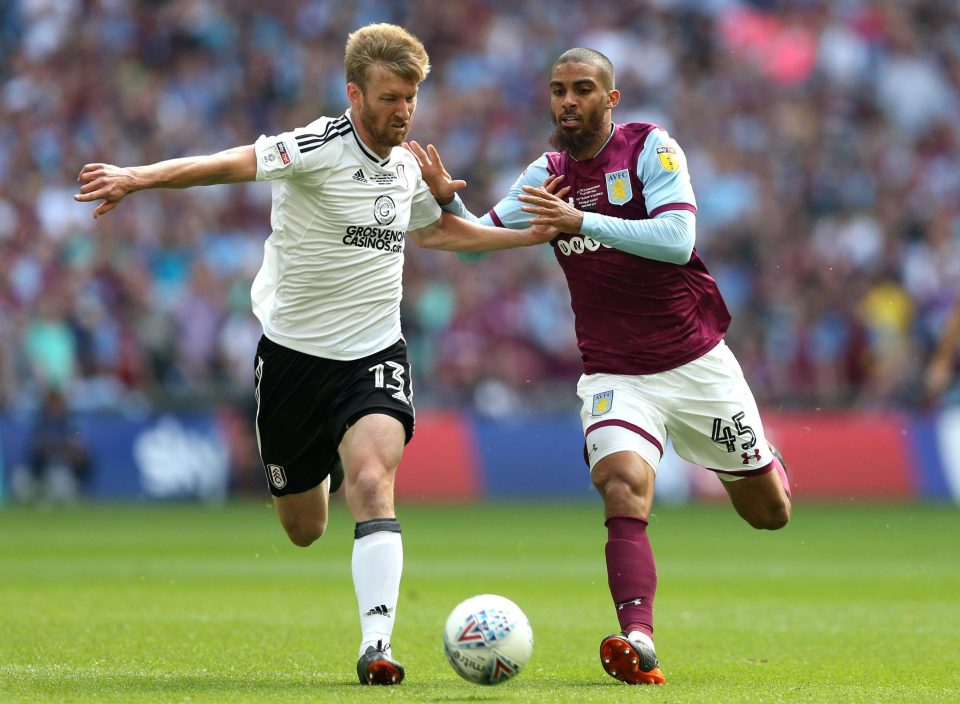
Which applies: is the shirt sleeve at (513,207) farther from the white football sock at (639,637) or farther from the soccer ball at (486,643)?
the soccer ball at (486,643)

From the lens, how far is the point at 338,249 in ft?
26.8

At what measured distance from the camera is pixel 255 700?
6.56 metres

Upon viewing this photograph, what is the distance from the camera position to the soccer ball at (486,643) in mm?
6922

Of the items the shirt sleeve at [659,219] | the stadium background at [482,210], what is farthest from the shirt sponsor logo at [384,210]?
the stadium background at [482,210]

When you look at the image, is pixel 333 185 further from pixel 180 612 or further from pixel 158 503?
pixel 158 503

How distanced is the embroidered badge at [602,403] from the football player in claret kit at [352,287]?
33.3 inches

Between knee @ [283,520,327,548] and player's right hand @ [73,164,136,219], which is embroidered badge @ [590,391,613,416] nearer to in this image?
knee @ [283,520,327,548]

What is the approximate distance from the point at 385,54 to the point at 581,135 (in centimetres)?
109

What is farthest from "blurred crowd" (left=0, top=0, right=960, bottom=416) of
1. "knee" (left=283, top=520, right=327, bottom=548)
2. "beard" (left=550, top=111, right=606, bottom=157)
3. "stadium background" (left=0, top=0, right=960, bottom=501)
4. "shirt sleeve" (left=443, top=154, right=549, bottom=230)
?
"beard" (left=550, top=111, right=606, bottom=157)

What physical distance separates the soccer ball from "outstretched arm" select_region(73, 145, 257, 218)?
2214mm

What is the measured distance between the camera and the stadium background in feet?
68.4

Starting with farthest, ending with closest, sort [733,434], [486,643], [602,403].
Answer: [733,434] < [602,403] < [486,643]

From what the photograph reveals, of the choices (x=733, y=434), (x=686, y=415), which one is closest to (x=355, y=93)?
(x=686, y=415)

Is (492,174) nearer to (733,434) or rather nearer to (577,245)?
(577,245)
